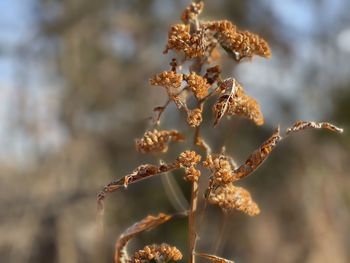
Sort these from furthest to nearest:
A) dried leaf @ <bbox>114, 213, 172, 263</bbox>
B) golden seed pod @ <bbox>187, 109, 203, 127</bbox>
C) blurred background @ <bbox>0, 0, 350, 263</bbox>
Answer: blurred background @ <bbox>0, 0, 350, 263</bbox> < dried leaf @ <bbox>114, 213, 172, 263</bbox> < golden seed pod @ <bbox>187, 109, 203, 127</bbox>

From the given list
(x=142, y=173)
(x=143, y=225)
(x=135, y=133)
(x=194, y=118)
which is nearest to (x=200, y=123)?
(x=194, y=118)

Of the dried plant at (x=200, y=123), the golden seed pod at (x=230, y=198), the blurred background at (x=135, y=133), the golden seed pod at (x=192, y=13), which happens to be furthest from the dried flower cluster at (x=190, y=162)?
the blurred background at (x=135, y=133)

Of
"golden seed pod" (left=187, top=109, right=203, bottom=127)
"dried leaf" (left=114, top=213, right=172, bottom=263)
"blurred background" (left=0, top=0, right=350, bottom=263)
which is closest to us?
"golden seed pod" (left=187, top=109, right=203, bottom=127)

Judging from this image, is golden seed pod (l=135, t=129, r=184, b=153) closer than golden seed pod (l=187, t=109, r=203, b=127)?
No

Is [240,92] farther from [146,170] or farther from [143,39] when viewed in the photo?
[143,39]

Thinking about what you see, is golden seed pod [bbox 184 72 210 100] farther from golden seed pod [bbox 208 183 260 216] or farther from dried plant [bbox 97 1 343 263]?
golden seed pod [bbox 208 183 260 216]

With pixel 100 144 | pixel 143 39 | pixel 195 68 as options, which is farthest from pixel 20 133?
pixel 195 68

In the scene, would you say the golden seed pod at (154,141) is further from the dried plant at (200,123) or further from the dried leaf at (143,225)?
the dried leaf at (143,225)

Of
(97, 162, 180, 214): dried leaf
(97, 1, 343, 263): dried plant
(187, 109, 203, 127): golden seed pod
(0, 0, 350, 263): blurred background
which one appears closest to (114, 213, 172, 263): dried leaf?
(97, 1, 343, 263): dried plant
